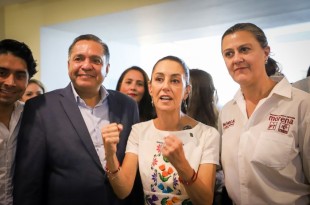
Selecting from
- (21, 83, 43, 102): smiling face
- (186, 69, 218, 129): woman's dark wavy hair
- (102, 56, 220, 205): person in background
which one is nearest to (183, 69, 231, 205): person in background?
(186, 69, 218, 129): woman's dark wavy hair

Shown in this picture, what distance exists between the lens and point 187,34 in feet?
17.1

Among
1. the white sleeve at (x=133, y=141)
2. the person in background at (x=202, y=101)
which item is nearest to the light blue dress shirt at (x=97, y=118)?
the white sleeve at (x=133, y=141)

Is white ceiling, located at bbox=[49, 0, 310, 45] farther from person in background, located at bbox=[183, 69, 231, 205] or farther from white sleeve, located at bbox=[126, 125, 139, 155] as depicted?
white sleeve, located at bbox=[126, 125, 139, 155]

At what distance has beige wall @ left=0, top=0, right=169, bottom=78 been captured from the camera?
138 inches

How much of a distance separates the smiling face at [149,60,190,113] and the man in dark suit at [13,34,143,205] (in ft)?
1.02

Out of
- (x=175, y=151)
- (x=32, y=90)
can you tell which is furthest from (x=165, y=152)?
(x=32, y=90)

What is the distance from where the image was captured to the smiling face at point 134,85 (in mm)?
2664

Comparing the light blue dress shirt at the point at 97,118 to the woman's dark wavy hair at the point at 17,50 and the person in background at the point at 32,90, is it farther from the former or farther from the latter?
the person in background at the point at 32,90

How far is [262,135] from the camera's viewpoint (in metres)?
1.42

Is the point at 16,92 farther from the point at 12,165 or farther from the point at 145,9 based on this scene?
the point at 145,9

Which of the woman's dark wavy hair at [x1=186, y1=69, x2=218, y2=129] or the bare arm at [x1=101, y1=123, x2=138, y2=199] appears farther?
the woman's dark wavy hair at [x1=186, y1=69, x2=218, y2=129]

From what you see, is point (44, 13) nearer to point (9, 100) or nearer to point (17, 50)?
point (17, 50)

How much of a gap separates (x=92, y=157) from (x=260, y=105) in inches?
33.6

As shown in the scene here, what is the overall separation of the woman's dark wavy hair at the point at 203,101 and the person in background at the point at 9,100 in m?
1.20
